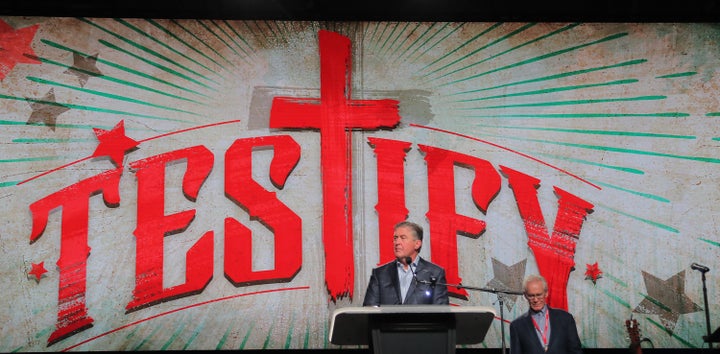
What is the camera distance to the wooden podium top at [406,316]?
3305mm

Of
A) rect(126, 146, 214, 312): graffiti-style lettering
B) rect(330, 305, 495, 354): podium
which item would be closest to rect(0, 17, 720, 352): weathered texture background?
rect(126, 146, 214, 312): graffiti-style lettering

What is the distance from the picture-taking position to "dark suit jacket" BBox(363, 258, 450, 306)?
436 centimetres

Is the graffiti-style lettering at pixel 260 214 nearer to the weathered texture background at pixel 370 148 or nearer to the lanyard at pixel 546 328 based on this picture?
the weathered texture background at pixel 370 148

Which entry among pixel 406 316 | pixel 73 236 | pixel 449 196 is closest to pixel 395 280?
pixel 406 316

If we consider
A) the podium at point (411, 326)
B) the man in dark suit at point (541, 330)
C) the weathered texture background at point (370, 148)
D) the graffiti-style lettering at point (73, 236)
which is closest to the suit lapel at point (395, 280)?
the man in dark suit at point (541, 330)

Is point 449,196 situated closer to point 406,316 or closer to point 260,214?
point 260,214

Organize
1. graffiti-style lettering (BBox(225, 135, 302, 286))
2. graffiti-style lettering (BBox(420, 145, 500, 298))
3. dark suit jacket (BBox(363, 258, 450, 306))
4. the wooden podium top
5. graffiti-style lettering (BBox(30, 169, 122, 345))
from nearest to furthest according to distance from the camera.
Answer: the wooden podium top < dark suit jacket (BBox(363, 258, 450, 306)) < graffiti-style lettering (BBox(30, 169, 122, 345)) < graffiti-style lettering (BBox(225, 135, 302, 286)) < graffiti-style lettering (BBox(420, 145, 500, 298))

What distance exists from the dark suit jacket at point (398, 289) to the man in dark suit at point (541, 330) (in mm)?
474

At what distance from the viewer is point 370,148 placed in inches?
234

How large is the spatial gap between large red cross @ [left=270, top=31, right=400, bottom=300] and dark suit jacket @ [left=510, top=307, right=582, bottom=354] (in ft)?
5.08

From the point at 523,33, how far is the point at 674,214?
5.56 feet

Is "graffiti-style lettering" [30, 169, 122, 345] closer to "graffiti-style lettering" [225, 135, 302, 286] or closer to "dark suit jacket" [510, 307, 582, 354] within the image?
"graffiti-style lettering" [225, 135, 302, 286]

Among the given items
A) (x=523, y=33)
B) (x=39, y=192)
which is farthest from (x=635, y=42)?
(x=39, y=192)

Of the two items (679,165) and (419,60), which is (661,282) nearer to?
(679,165)
